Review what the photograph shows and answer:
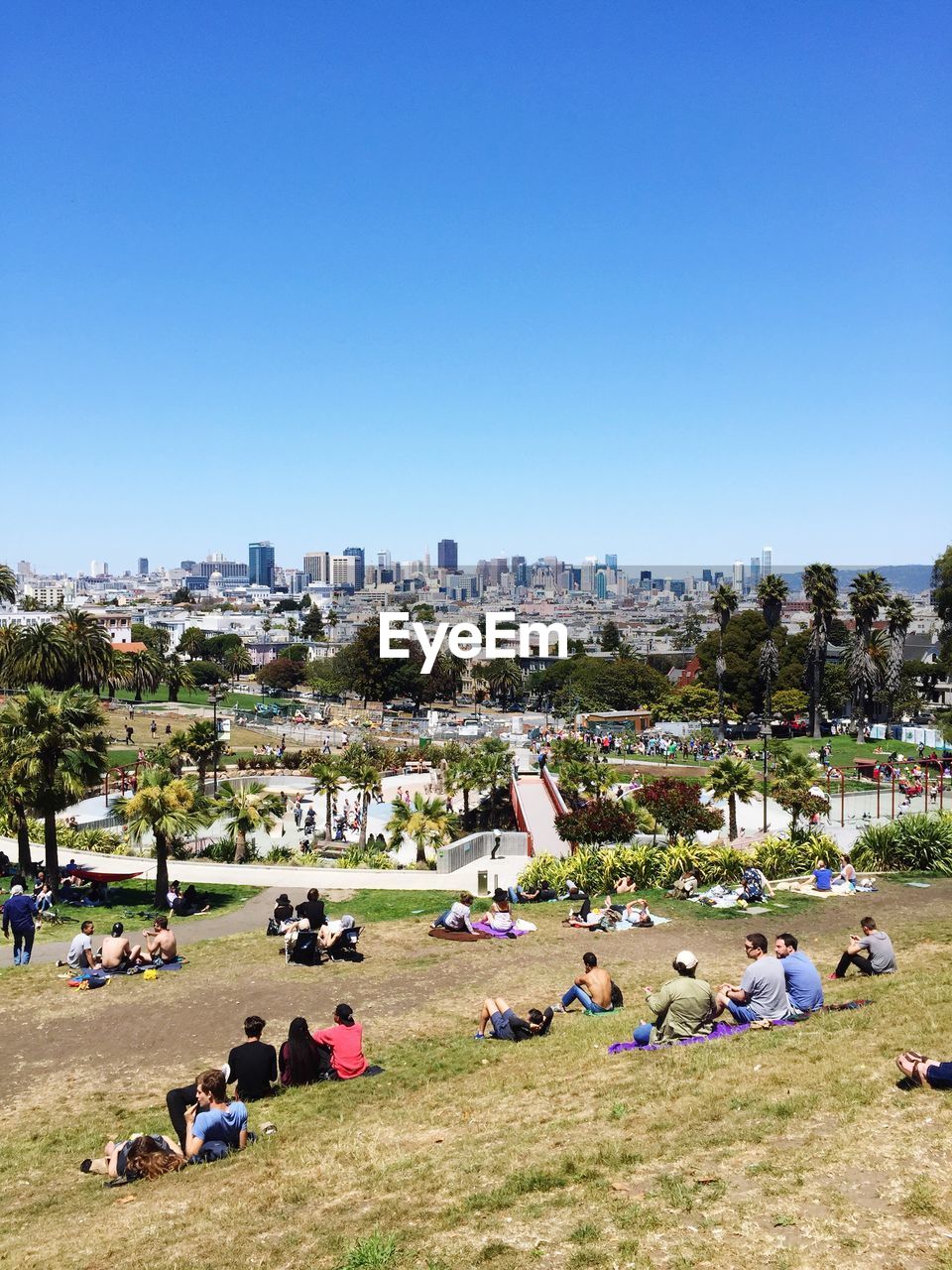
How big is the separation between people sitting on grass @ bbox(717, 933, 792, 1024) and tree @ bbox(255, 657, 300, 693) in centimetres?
13195

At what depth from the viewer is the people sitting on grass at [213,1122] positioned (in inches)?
305

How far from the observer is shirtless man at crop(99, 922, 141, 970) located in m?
13.4

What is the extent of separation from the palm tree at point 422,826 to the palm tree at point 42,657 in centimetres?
2987

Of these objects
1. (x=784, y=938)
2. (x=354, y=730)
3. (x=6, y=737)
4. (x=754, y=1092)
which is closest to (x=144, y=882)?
(x=6, y=737)

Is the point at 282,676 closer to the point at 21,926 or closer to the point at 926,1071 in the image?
the point at 21,926

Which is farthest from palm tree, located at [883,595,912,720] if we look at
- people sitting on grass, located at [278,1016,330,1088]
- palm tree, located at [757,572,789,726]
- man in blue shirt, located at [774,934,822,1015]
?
people sitting on grass, located at [278,1016,330,1088]

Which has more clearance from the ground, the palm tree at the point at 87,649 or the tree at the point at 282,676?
the palm tree at the point at 87,649

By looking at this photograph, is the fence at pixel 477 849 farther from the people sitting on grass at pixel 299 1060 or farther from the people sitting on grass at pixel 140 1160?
the people sitting on grass at pixel 140 1160

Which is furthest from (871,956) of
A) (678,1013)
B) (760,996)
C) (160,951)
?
(160,951)

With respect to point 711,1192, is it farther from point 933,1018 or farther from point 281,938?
point 281,938

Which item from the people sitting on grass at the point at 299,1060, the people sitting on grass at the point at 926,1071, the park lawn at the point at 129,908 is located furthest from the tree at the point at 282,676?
the people sitting on grass at the point at 926,1071

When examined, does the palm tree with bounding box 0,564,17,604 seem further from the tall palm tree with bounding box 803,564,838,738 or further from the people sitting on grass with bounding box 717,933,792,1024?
the people sitting on grass with bounding box 717,933,792,1024

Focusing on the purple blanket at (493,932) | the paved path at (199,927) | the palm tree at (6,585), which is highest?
the palm tree at (6,585)

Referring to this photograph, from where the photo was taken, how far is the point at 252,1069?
8969 millimetres
